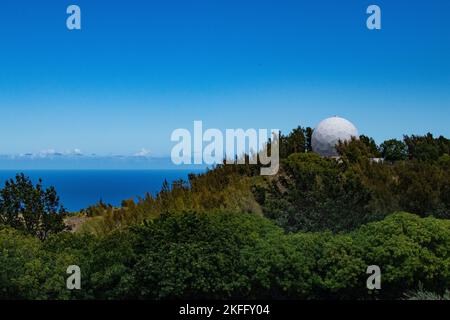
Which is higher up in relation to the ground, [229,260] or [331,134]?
[331,134]

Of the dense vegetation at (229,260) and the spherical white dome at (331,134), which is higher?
the spherical white dome at (331,134)

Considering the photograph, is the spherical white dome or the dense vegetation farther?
the spherical white dome

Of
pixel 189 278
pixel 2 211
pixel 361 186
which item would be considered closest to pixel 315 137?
pixel 361 186

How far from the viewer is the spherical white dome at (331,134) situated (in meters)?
28.7

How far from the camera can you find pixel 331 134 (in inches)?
1134

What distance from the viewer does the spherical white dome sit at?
28734 mm

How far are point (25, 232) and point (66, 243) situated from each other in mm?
2957

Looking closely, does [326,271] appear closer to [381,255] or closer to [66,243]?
[381,255]

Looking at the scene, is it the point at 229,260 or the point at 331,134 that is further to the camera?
the point at 331,134

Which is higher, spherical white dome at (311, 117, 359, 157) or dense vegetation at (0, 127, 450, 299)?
spherical white dome at (311, 117, 359, 157)

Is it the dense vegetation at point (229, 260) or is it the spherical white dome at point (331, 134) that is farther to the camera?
the spherical white dome at point (331, 134)

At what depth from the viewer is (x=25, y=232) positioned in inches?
508
